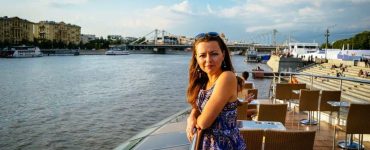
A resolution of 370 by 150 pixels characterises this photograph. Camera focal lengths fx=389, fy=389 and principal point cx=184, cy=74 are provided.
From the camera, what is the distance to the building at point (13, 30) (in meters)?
127

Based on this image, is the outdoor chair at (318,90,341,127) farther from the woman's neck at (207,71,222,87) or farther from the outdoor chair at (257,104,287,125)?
the woman's neck at (207,71,222,87)

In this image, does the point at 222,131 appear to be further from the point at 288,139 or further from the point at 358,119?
the point at 358,119

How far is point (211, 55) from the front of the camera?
2.04 meters

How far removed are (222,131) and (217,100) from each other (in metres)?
0.19

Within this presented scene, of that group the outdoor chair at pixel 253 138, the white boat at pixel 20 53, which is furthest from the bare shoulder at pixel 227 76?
the white boat at pixel 20 53

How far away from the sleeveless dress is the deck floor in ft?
13.4

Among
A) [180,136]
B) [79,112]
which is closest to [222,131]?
[180,136]

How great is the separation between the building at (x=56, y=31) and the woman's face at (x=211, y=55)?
14881 centimetres

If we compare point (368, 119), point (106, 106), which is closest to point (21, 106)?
point (106, 106)

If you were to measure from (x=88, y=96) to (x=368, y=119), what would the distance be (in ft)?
84.1

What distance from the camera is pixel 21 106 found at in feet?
79.3

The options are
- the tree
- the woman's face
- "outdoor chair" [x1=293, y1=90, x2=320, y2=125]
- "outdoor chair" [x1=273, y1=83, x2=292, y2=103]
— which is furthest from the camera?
the tree

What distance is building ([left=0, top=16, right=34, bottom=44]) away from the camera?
12688cm

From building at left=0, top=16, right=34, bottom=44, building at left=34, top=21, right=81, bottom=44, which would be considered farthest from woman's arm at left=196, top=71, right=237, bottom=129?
building at left=34, top=21, right=81, bottom=44
